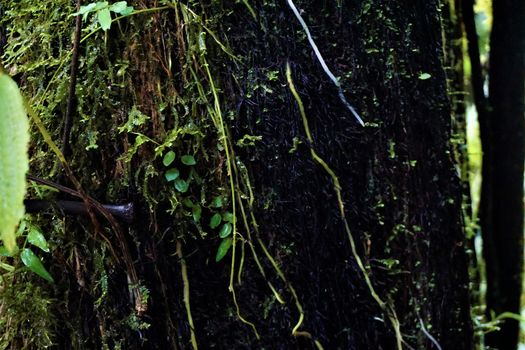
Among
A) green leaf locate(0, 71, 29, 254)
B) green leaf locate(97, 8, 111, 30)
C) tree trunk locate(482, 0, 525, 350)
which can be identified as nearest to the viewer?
green leaf locate(0, 71, 29, 254)

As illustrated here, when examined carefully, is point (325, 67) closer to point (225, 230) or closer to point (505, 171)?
point (225, 230)

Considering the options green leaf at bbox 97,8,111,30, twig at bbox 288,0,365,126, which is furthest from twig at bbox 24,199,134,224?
twig at bbox 288,0,365,126

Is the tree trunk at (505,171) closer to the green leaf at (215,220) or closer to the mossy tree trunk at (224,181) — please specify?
the mossy tree trunk at (224,181)

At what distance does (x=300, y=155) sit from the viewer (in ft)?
2.52

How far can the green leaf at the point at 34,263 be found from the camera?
71cm

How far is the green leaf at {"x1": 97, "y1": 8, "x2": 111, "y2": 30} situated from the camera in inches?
27.7

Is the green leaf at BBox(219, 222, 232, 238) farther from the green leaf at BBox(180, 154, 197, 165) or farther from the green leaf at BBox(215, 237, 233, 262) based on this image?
the green leaf at BBox(180, 154, 197, 165)

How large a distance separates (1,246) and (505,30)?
126cm

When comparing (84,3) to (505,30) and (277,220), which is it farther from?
(505,30)

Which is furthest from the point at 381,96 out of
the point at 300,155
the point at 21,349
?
the point at 21,349

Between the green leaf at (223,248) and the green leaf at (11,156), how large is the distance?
39cm

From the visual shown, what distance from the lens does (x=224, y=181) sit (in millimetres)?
749

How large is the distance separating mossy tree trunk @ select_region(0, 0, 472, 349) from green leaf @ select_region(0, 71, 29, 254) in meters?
0.35

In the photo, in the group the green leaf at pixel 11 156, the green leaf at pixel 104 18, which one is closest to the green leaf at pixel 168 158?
the green leaf at pixel 104 18
